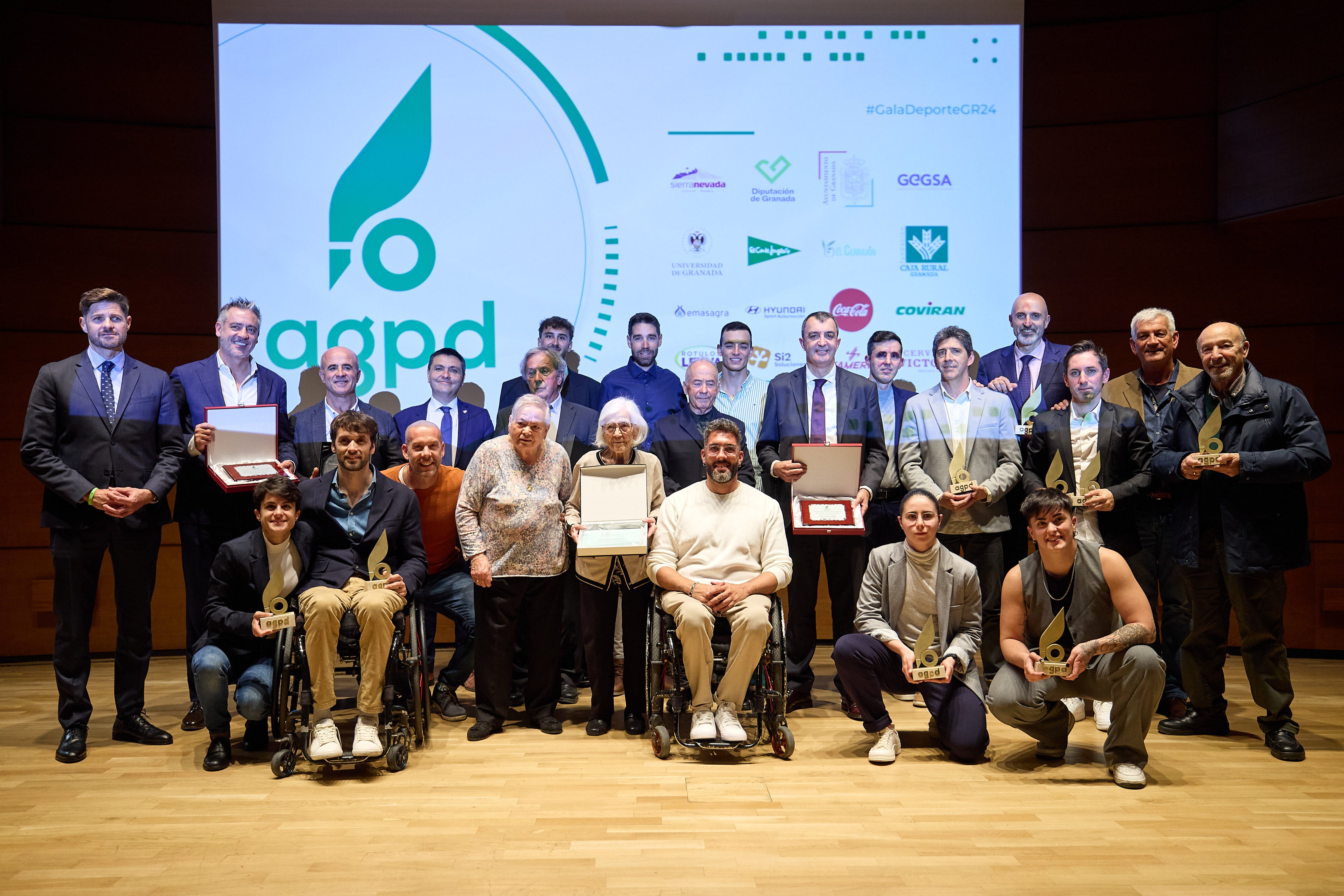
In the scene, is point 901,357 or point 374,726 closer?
point 374,726

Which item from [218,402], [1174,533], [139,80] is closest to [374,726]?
[218,402]

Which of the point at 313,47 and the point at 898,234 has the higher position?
the point at 313,47

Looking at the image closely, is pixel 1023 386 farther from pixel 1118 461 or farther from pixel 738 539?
pixel 738 539

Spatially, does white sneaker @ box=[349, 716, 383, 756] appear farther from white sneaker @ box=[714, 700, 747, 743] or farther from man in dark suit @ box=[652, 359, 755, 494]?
man in dark suit @ box=[652, 359, 755, 494]

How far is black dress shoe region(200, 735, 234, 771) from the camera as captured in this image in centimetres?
316

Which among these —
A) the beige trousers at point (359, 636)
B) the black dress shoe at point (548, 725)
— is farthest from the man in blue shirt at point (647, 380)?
the beige trousers at point (359, 636)

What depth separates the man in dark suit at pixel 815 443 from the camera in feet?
12.8

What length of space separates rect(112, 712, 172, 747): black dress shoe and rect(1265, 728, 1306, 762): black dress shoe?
Answer: 418 cm

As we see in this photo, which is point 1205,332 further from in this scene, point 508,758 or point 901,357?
point 508,758

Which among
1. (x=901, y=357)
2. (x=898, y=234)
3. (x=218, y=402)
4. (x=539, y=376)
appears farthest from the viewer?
(x=898, y=234)

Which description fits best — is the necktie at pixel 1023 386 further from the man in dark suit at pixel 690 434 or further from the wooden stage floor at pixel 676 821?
the wooden stage floor at pixel 676 821

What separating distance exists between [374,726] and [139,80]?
4.21 metres

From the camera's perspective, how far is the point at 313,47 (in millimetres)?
4910

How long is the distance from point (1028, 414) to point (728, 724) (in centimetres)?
210
